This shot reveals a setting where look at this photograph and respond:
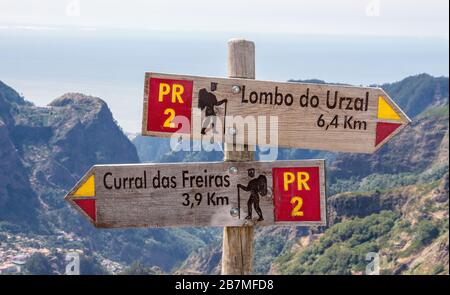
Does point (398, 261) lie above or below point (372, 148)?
below

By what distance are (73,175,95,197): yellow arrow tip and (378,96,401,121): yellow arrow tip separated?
9.54 feet

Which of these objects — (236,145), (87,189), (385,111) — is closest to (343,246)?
(385,111)

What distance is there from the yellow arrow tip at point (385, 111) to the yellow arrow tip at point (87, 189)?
9.54ft

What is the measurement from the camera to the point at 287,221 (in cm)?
971

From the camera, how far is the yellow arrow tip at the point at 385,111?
962cm

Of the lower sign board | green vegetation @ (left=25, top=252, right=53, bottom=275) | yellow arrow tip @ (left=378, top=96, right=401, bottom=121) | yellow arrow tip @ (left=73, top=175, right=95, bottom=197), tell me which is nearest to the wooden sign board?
yellow arrow tip @ (left=378, top=96, right=401, bottom=121)

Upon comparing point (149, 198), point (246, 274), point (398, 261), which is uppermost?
point (149, 198)

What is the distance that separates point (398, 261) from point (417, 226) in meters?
14.2

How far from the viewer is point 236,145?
970cm

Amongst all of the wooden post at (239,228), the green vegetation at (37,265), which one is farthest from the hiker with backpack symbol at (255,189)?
the green vegetation at (37,265)

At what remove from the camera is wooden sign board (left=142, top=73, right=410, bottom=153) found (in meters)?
9.66
